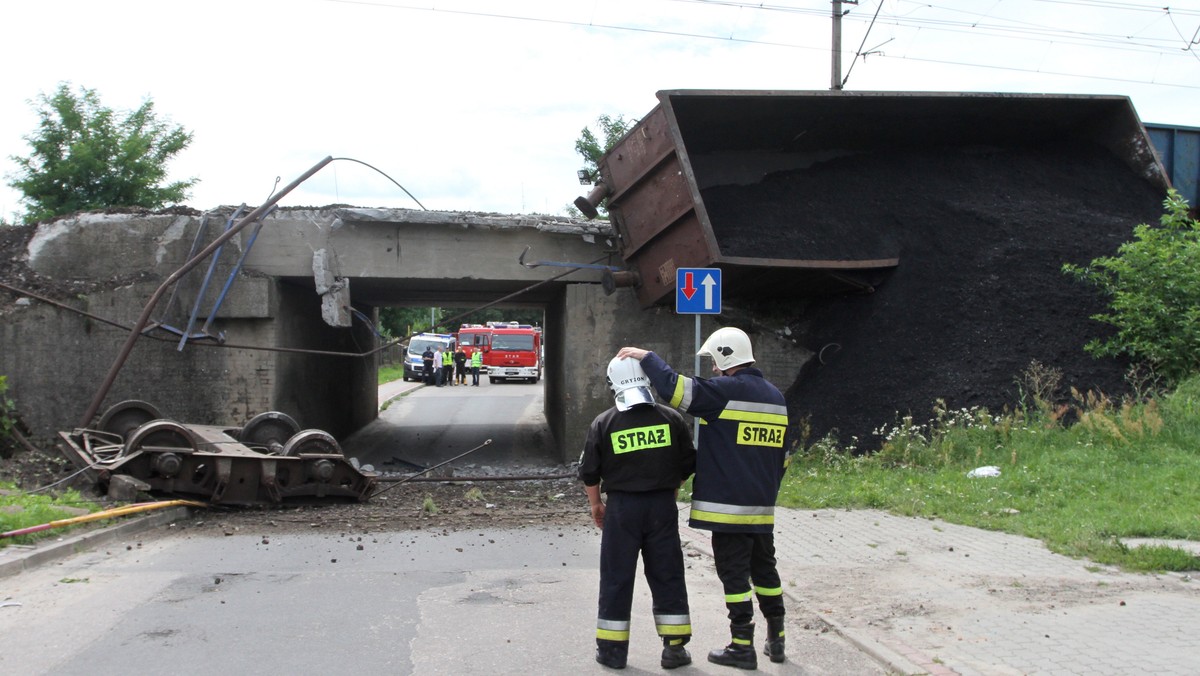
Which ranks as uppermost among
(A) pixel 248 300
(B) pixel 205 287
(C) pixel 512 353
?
(B) pixel 205 287

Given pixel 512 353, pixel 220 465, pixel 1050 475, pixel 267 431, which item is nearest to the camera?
pixel 1050 475

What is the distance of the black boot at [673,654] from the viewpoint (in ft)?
16.3

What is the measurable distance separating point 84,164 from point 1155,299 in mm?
27558

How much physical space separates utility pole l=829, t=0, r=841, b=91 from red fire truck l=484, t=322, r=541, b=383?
25.4 m

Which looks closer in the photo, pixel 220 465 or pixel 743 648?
pixel 743 648

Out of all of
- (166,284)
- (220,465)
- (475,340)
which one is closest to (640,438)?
(220,465)

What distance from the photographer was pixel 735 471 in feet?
16.4

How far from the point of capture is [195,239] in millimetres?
13641

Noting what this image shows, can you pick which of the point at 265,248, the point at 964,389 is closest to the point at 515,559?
the point at 964,389

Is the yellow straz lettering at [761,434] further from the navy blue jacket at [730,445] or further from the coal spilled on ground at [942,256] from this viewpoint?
the coal spilled on ground at [942,256]

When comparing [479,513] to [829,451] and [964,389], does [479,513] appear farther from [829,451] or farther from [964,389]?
[964,389]

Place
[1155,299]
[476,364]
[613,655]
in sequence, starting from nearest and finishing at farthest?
[613,655] → [1155,299] → [476,364]

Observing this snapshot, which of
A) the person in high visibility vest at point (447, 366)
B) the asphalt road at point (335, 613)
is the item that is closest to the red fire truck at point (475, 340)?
the person in high visibility vest at point (447, 366)

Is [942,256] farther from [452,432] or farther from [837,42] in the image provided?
[452,432]
